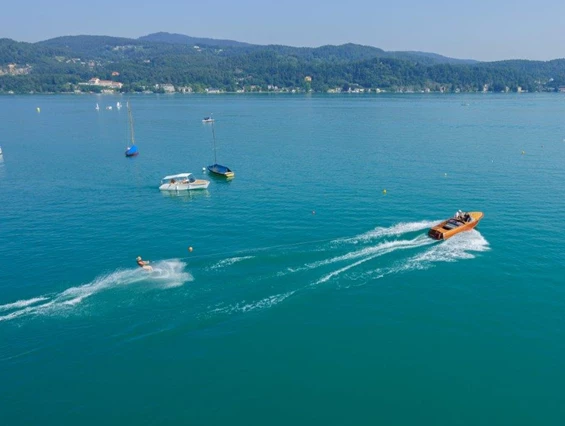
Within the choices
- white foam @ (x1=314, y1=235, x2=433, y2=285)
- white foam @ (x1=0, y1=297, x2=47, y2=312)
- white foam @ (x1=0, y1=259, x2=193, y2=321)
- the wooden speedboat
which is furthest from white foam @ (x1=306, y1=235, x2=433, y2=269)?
white foam @ (x1=0, y1=297, x2=47, y2=312)

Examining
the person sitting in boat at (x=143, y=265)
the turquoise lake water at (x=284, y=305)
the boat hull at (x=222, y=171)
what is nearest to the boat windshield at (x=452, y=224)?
the turquoise lake water at (x=284, y=305)

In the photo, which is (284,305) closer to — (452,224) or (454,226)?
(454,226)

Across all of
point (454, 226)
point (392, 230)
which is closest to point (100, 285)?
point (392, 230)

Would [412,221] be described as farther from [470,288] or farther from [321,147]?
[321,147]

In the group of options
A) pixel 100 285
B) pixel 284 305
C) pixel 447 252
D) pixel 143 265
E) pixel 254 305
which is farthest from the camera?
pixel 447 252

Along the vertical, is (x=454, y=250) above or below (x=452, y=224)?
below

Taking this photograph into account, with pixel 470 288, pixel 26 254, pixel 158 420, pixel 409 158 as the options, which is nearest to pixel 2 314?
pixel 26 254
